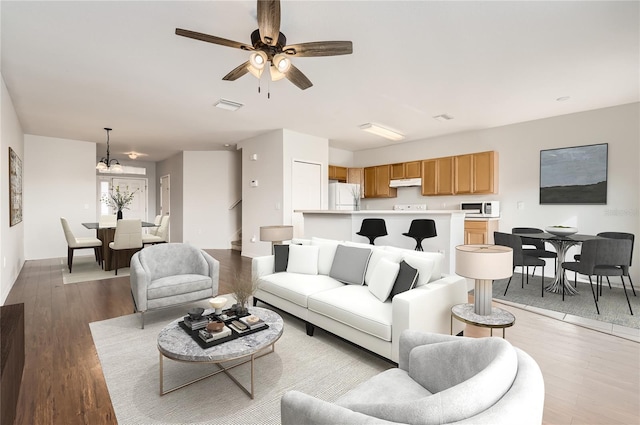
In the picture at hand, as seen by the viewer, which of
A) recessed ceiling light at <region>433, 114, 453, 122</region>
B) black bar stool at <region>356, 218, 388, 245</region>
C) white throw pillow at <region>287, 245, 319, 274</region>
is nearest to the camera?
white throw pillow at <region>287, 245, 319, 274</region>

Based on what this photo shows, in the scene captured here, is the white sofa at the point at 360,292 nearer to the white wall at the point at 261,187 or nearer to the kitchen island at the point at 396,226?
the kitchen island at the point at 396,226

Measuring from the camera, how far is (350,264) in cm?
318

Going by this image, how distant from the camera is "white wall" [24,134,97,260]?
21.1ft

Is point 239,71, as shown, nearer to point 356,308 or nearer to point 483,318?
point 356,308

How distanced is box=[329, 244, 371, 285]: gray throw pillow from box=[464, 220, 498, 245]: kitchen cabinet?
136 inches

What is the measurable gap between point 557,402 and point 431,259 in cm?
119

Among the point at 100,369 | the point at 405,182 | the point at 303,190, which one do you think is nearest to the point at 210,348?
the point at 100,369

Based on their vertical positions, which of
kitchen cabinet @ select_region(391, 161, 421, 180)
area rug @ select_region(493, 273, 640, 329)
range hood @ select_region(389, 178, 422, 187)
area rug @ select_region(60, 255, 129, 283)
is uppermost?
kitchen cabinet @ select_region(391, 161, 421, 180)

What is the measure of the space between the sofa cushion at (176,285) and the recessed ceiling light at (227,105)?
2.54 m

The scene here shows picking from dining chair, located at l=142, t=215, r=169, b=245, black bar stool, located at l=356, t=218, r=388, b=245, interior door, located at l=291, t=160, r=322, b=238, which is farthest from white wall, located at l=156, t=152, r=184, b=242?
black bar stool, located at l=356, t=218, r=388, b=245

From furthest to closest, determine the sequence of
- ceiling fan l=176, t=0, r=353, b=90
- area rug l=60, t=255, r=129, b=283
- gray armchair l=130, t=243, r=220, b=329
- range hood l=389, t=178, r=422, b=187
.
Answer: range hood l=389, t=178, r=422, b=187 < area rug l=60, t=255, r=129, b=283 < gray armchair l=130, t=243, r=220, b=329 < ceiling fan l=176, t=0, r=353, b=90

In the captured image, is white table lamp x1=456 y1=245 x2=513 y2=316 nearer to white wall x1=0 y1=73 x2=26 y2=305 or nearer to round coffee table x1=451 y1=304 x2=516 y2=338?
round coffee table x1=451 y1=304 x2=516 y2=338

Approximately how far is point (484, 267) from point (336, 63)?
97.1 inches

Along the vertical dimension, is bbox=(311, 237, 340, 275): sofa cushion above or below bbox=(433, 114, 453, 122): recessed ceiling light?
below
